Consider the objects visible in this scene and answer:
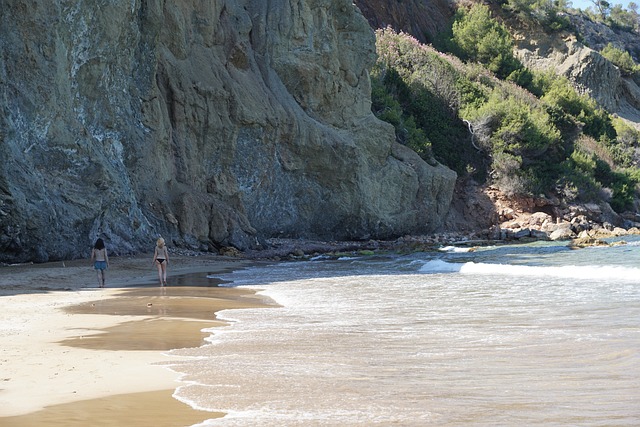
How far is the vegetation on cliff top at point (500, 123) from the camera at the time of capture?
4062 cm

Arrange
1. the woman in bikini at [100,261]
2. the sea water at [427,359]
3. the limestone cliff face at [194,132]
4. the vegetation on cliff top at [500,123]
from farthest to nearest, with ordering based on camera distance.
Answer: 1. the vegetation on cliff top at [500,123]
2. the limestone cliff face at [194,132]
3. the woman in bikini at [100,261]
4. the sea water at [427,359]

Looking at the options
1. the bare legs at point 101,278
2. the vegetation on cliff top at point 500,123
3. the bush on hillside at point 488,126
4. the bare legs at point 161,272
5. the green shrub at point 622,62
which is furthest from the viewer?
the green shrub at point 622,62

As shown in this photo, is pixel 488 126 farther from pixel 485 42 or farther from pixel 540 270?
pixel 540 270

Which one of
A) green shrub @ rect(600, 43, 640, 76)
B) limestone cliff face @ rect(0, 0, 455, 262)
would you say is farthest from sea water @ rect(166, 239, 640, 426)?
green shrub @ rect(600, 43, 640, 76)

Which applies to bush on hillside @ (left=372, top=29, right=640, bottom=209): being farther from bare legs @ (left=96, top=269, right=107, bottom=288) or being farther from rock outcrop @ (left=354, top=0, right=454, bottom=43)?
bare legs @ (left=96, top=269, right=107, bottom=288)

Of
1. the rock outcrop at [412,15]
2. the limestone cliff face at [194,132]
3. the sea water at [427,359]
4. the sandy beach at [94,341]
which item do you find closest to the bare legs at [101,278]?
the sandy beach at [94,341]

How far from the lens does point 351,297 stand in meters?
13.3

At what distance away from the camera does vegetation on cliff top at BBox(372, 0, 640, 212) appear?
40.6 metres

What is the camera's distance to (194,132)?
2666 cm

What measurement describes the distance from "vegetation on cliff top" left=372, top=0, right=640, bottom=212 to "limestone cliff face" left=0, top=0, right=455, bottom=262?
4.70 metres

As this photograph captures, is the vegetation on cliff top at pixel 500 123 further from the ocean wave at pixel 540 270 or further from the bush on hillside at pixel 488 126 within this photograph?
the ocean wave at pixel 540 270

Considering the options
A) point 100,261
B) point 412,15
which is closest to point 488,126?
point 412,15

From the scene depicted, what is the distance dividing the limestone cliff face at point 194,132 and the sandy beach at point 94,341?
3.20 metres

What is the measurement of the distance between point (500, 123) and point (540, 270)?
79.8ft
